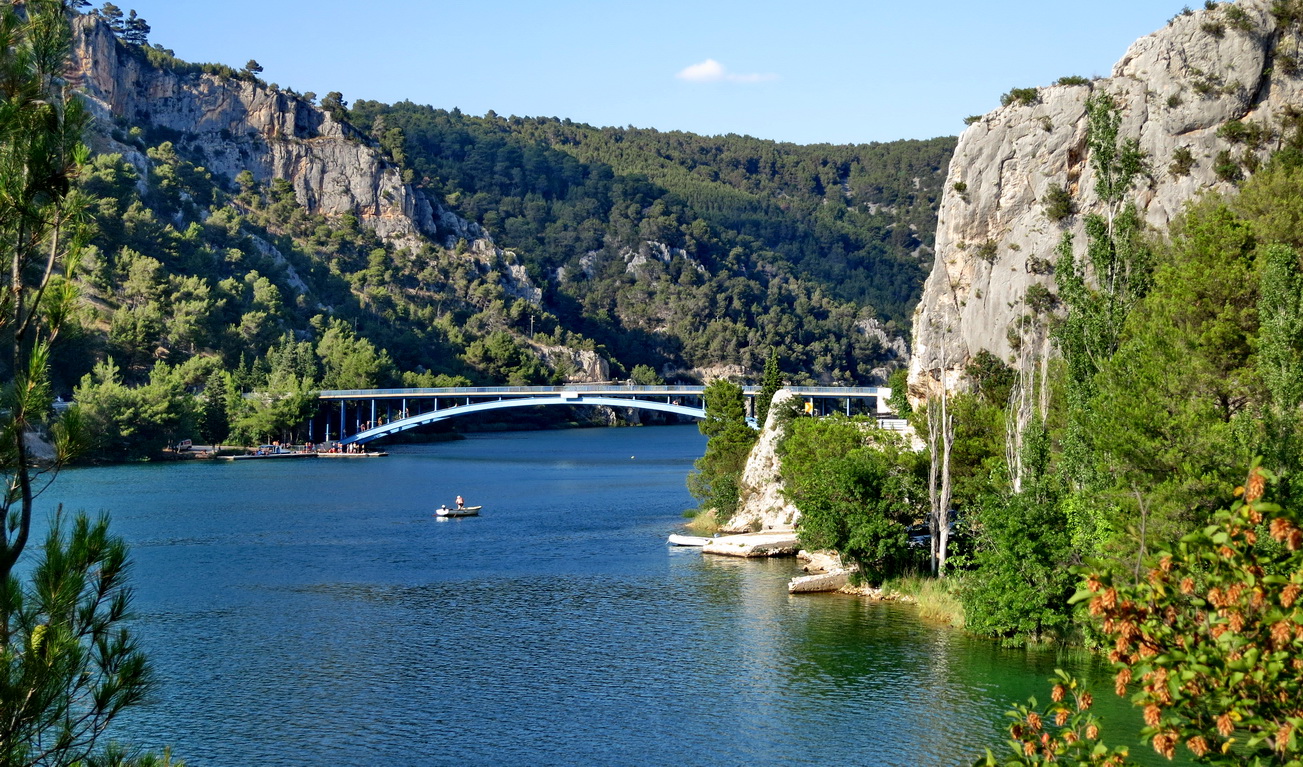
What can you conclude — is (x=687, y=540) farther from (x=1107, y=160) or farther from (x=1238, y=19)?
(x=1238, y=19)

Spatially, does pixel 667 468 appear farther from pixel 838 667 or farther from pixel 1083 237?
pixel 838 667

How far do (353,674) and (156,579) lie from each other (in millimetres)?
16613

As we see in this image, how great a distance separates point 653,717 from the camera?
26922 millimetres

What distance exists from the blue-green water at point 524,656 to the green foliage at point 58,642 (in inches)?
422

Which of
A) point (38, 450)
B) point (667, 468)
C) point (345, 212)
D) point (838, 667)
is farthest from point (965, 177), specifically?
point (345, 212)

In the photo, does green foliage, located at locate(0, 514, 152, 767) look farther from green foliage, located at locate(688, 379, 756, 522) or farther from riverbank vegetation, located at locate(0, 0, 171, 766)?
green foliage, located at locate(688, 379, 756, 522)

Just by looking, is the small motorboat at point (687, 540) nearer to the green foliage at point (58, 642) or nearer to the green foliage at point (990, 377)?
the green foliage at point (990, 377)

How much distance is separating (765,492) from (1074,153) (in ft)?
61.1

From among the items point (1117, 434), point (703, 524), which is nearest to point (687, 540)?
point (703, 524)

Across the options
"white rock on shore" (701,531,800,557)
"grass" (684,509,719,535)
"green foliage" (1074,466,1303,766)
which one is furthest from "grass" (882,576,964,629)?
"green foliage" (1074,466,1303,766)

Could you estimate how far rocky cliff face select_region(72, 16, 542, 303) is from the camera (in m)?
186

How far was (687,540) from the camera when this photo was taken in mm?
50875

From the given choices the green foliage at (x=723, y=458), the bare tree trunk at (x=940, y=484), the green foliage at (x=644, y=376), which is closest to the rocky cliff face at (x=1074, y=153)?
the bare tree trunk at (x=940, y=484)

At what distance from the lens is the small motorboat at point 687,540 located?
5038 centimetres
